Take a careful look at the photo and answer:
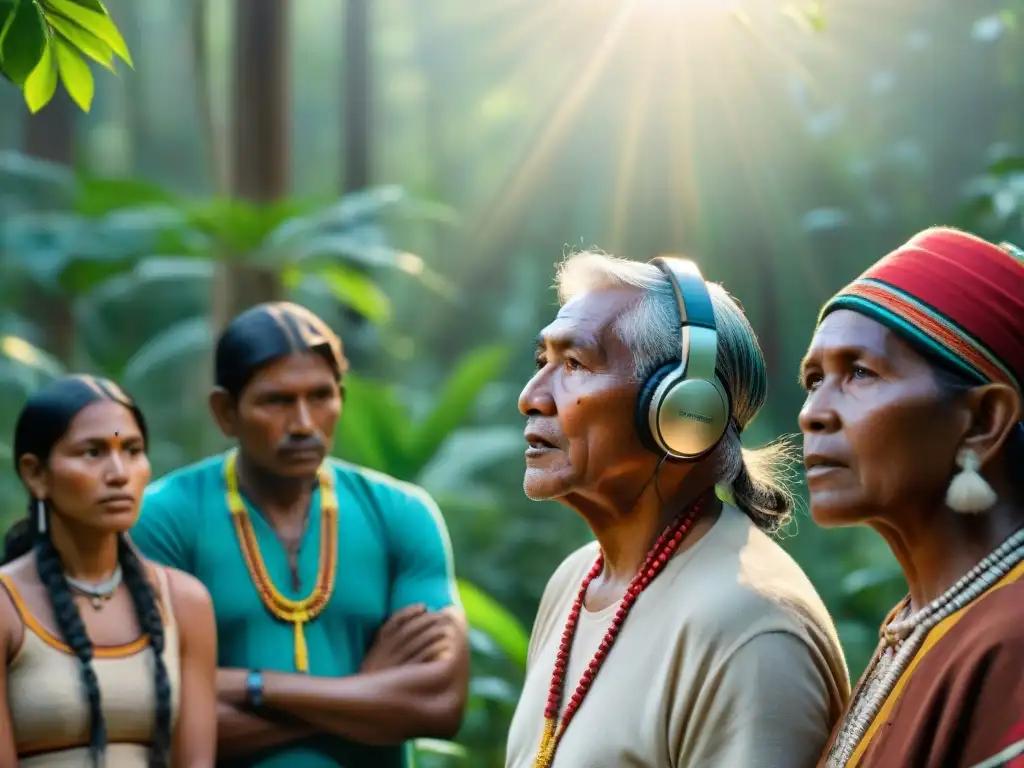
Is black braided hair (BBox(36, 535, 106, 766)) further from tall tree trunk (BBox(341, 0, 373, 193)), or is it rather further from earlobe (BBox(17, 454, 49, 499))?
tall tree trunk (BBox(341, 0, 373, 193))

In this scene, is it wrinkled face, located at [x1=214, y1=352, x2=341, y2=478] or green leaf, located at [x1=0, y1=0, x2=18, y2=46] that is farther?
wrinkled face, located at [x1=214, y1=352, x2=341, y2=478]

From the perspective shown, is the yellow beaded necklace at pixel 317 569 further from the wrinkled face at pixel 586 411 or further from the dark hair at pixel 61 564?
the wrinkled face at pixel 586 411

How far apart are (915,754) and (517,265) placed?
18.3 meters

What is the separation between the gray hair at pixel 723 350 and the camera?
8.46ft

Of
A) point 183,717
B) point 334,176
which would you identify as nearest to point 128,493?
point 183,717

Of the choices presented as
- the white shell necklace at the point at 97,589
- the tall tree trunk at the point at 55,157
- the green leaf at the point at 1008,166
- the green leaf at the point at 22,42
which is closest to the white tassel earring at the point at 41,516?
the white shell necklace at the point at 97,589

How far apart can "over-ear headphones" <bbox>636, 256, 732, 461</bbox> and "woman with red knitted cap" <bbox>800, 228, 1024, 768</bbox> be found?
33 centimetres

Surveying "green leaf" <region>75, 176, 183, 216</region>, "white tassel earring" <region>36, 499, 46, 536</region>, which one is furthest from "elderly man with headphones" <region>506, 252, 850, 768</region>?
"green leaf" <region>75, 176, 183, 216</region>

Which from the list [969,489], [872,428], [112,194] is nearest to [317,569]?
[872,428]

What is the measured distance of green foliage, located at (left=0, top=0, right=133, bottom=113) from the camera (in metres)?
2.19

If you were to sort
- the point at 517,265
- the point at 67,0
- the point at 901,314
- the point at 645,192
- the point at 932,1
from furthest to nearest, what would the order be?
the point at 517,265 < the point at 645,192 < the point at 932,1 < the point at 67,0 < the point at 901,314

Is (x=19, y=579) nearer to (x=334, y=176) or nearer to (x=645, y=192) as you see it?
(x=645, y=192)

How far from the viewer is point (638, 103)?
A: 935 cm

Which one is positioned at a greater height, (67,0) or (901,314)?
(67,0)
